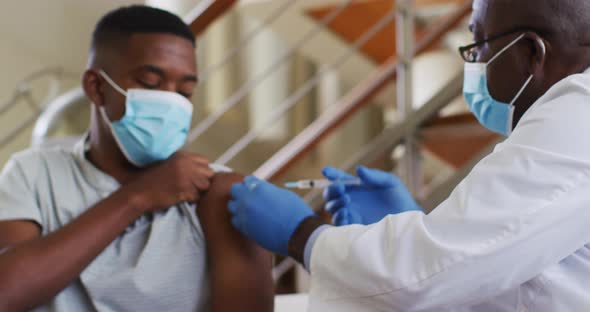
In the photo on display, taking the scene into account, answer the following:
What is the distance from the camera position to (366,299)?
0.88m

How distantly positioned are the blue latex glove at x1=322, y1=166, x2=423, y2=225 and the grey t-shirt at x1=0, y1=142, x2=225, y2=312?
0.94 feet

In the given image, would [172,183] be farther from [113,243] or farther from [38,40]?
[38,40]

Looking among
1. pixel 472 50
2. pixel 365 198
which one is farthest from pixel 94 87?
pixel 472 50

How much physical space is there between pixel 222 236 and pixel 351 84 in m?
2.74

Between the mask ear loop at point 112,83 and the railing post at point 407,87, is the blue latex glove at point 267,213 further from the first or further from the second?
the railing post at point 407,87

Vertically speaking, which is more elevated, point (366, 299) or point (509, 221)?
point (509, 221)

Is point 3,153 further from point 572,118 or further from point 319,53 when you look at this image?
point 572,118

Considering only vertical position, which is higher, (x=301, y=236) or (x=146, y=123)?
(x=146, y=123)

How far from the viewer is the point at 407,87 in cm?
211

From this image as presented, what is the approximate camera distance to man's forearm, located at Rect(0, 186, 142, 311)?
1075 mm

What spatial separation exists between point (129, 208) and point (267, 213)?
10.6 inches

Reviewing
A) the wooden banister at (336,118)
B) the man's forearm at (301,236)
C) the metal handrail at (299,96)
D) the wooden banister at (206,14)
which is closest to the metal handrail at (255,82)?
the metal handrail at (299,96)

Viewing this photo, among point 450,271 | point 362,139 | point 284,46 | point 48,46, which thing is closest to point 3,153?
point 48,46

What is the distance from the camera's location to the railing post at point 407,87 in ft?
6.63
